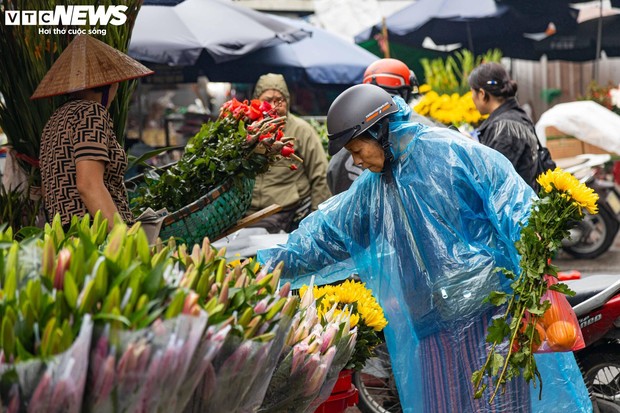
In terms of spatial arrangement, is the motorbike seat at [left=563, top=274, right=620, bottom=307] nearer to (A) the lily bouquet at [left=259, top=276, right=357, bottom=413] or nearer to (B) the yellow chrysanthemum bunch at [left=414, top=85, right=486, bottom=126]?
(A) the lily bouquet at [left=259, top=276, right=357, bottom=413]

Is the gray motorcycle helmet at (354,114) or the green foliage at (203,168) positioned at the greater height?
the gray motorcycle helmet at (354,114)

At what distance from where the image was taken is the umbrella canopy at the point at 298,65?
11438mm

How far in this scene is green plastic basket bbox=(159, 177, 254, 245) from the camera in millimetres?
4375

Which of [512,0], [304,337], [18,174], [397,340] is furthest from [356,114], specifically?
[512,0]

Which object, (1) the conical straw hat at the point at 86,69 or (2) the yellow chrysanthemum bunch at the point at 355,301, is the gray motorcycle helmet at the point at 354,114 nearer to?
(2) the yellow chrysanthemum bunch at the point at 355,301

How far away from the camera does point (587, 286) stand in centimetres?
524

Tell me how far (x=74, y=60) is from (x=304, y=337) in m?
2.17

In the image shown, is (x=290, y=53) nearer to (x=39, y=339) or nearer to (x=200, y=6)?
(x=200, y=6)

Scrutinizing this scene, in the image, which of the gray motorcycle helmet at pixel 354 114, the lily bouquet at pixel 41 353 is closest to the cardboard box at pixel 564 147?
the gray motorcycle helmet at pixel 354 114

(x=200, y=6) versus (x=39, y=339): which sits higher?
(x=39, y=339)

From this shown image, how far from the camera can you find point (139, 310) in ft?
6.84

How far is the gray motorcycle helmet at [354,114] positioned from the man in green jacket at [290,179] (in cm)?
354

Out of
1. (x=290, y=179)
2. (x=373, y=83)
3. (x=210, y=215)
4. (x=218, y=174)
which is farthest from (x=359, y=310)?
(x=290, y=179)

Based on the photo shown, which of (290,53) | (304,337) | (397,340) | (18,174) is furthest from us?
(290,53)
